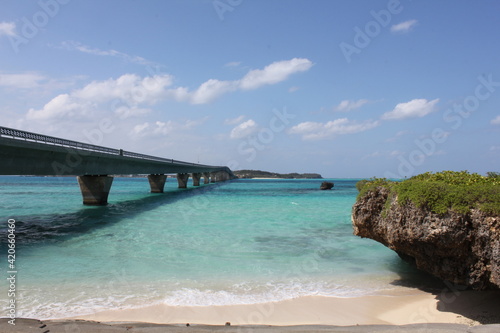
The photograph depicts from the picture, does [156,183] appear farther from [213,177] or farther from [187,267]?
[213,177]

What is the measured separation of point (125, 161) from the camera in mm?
38531

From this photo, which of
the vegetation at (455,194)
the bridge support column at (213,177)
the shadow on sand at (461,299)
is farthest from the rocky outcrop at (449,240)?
the bridge support column at (213,177)

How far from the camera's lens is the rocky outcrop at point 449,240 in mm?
5910

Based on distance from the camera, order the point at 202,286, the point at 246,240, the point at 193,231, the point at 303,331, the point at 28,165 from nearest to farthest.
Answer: the point at 303,331
the point at 202,286
the point at 246,240
the point at 193,231
the point at 28,165

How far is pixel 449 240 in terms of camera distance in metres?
6.27

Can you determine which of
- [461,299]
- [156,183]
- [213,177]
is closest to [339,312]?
[461,299]

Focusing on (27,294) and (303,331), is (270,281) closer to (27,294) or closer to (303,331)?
(303,331)

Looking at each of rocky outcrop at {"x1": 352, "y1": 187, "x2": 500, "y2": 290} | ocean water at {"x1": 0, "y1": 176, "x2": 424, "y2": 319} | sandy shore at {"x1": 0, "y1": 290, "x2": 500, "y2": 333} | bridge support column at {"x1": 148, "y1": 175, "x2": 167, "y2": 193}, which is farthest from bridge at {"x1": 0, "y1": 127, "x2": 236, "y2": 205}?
rocky outcrop at {"x1": 352, "y1": 187, "x2": 500, "y2": 290}

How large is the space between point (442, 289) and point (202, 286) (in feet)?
19.2

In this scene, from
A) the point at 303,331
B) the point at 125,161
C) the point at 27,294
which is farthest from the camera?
the point at 125,161

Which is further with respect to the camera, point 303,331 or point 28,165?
point 28,165

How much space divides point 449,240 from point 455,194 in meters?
0.89

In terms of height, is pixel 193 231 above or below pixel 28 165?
below

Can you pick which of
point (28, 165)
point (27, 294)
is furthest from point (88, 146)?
point (27, 294)
